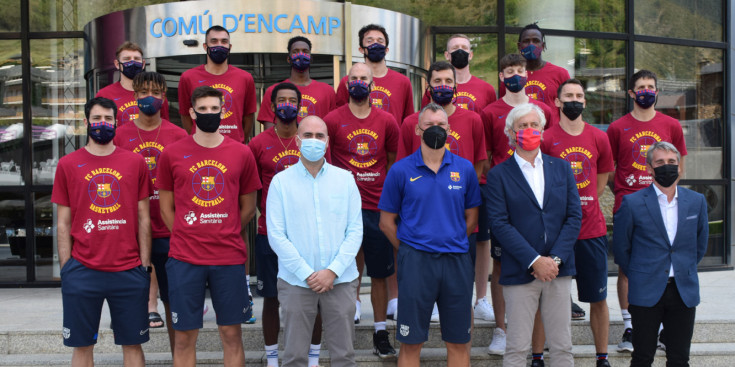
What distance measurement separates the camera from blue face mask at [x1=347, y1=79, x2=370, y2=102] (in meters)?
5.32

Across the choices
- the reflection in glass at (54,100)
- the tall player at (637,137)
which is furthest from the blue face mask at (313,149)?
the reflection in glass at (54,100)

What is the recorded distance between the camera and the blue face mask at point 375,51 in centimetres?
580

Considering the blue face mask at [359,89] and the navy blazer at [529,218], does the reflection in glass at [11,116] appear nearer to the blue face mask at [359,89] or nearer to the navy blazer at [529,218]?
the blue face mask at [359,89]

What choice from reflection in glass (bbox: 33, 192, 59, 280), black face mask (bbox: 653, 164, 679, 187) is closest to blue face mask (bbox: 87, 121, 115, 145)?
black face mask (bbox: 653, 164, 679, 187)

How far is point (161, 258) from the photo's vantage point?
529cm

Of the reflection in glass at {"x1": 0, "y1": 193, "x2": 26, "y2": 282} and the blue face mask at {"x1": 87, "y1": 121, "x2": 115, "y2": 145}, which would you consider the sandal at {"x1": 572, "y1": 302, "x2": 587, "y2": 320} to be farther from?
the reflection in glass at {"x1": 0, "y1": 193, "x2": 26, "y2": 282}

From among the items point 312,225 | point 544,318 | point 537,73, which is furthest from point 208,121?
point 537,73

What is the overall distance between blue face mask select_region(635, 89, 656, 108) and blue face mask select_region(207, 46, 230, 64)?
334 cm

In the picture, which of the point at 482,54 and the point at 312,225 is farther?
the point at 482,54

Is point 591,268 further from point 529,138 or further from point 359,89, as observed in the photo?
point 359,89

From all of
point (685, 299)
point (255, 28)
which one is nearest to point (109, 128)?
point (255, 28)

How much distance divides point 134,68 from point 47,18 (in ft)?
14.2

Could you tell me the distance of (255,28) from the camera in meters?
7.71

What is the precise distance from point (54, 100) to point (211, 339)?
487cm
